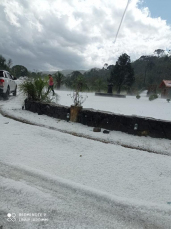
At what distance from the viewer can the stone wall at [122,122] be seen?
14.6 ft

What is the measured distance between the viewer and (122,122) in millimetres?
4789

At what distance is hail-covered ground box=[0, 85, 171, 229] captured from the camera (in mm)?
1755

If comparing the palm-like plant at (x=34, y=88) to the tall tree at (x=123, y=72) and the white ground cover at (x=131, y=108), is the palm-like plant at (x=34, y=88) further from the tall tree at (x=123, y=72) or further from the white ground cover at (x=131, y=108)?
the tall tree at (x=123, y=72)

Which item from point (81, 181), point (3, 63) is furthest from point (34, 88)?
point (3, 63)

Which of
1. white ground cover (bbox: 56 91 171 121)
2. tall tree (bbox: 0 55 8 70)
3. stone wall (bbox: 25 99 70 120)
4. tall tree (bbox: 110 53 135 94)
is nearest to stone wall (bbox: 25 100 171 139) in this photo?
stone wall (bbox: 25 99 70 120)

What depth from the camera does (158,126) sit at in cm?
445

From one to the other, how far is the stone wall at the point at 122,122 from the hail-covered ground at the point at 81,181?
36cm

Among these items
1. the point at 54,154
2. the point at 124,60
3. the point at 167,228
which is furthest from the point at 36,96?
the point at 124,60

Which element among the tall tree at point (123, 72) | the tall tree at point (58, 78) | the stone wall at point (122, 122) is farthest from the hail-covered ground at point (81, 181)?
the tall tree at point (123, 72)

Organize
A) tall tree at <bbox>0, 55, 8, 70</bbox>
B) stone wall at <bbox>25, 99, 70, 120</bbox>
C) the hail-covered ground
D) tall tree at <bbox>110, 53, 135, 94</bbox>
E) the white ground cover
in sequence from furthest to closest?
1. tall tree at <bbox>0, 55, 8, 70</bbox>
2. tall tree at <bbox>110, 53, 135, 94</bbox>
3. the white ground cover
4. stone wall at <bbox>25, 99, 70, 120</bbox>
5. the hail-covered ground

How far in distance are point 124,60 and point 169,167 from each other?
2541cm

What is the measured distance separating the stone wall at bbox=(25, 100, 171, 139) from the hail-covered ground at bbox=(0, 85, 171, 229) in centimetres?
36

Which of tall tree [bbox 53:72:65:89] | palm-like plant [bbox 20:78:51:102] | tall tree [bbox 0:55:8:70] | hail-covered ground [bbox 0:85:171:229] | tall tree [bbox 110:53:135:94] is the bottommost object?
hail-covered ground [bbox 0:85:171:229]

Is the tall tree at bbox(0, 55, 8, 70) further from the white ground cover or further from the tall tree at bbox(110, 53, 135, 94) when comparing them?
the white ground cover
